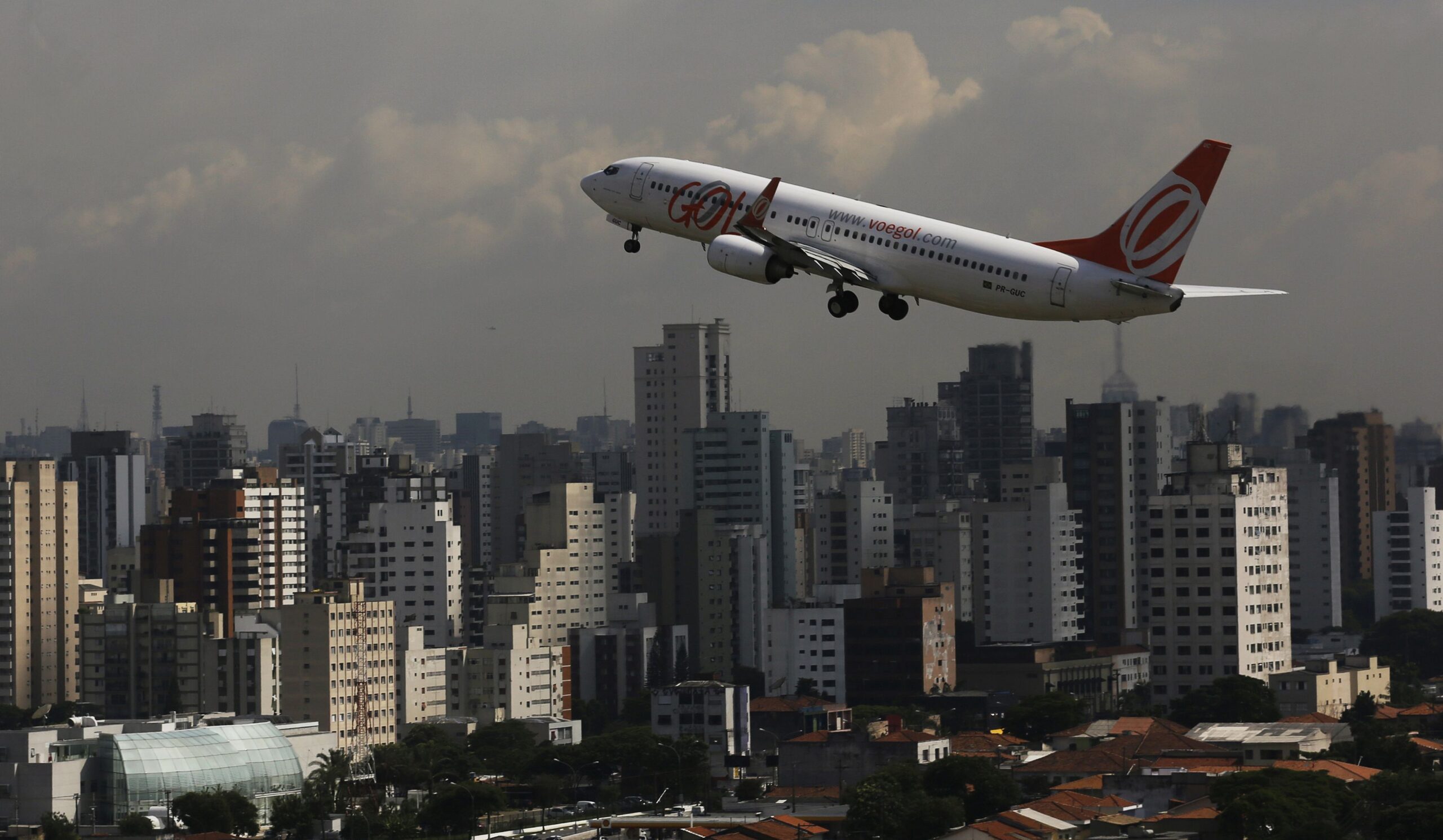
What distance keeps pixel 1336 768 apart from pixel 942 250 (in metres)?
84.8

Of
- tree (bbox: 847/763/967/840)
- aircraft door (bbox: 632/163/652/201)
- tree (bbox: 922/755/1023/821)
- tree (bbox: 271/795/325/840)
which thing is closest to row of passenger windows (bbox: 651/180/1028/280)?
aircraft door (bbox: 632/163/652/201)

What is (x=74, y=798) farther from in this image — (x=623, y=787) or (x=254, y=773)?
(x=623, y=787)

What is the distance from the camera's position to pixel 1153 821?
13725 cm

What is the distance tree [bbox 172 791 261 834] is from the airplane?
93011mm

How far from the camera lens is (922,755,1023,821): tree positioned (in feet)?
507

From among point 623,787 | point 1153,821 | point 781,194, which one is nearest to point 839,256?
point 781,194

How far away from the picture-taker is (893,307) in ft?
276

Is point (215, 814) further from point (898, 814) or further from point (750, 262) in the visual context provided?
point (750, 262)

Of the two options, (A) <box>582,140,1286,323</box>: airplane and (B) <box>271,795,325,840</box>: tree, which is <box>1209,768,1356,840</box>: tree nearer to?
(A) <box>582,140,1286,323</box>: airplane

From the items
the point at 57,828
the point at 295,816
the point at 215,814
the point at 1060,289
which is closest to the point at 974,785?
the point at 295,816

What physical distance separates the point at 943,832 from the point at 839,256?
67.9m

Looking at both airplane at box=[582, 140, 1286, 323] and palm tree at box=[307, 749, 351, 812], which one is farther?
palm tree at box=[307, 749, 351, 812]

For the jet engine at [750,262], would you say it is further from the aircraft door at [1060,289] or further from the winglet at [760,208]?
the aircraft door at [1060,289]

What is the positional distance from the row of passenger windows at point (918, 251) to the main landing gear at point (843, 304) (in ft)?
6.46
